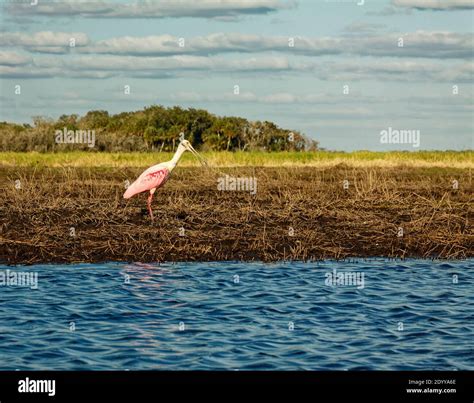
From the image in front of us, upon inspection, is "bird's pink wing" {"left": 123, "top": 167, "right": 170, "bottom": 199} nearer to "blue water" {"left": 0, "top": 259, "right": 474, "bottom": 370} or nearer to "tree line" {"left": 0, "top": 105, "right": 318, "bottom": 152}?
"blue water" {"left": 0, "top": 259, "right": 474, "bottom": 370}

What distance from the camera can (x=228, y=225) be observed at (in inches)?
667

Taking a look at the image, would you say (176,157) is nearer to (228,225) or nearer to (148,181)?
(148,181)

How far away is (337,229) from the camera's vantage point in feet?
55.6

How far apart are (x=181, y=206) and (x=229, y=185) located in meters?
4.67

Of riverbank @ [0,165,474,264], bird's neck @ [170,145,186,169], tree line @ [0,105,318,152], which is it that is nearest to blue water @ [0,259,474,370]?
riverbank @ [0,165,474,264]

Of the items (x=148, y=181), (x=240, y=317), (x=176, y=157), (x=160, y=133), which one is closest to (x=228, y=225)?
(x=148, y=181)

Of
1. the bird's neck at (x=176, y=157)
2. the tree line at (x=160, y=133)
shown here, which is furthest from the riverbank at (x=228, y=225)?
the tree line at (x=160, y=133)

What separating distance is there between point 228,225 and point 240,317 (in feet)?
17.8

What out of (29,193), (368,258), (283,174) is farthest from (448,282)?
(283,174)

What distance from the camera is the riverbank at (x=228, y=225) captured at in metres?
15.2

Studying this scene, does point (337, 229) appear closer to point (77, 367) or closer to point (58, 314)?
point (58, 314)

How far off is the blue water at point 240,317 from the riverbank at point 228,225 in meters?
0.54

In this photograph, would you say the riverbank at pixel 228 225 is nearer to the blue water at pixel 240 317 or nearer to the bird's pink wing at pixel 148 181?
the bird's pink wing at pixel 148 181
